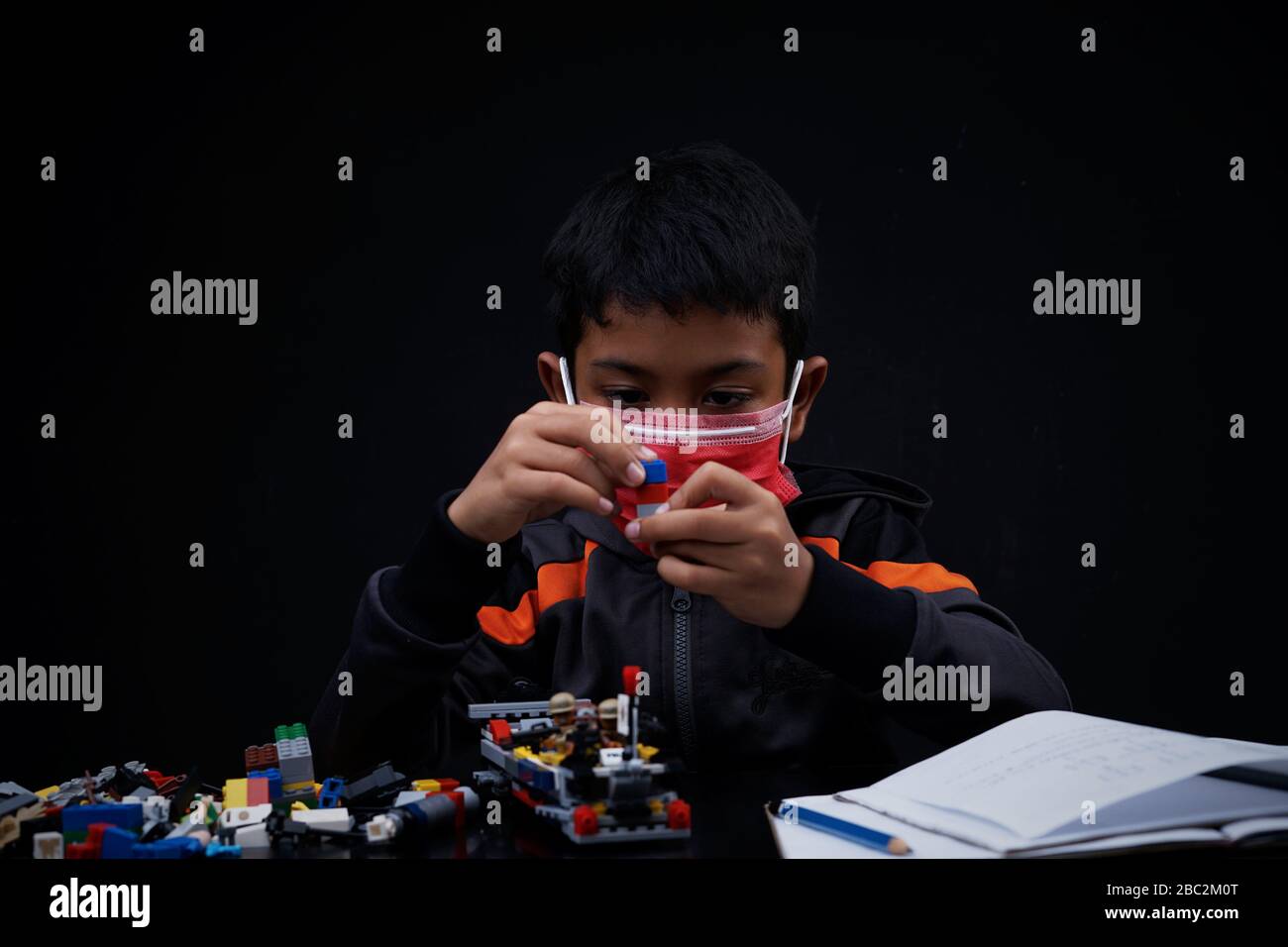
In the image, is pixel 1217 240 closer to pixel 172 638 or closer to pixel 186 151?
pixel 186 151

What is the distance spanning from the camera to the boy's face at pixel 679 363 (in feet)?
5.41

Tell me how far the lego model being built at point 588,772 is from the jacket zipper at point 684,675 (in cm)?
56

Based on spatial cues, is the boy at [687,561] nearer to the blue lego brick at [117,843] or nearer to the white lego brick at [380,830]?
the white lego brick at [380,830]

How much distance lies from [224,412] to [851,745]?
57.5 inches

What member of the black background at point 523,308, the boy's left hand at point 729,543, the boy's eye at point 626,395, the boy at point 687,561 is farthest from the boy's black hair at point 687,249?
the black background at point 523,308

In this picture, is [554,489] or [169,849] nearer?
[169,849]

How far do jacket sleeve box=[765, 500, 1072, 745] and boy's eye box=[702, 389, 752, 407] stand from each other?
0.26m

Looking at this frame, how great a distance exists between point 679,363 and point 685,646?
17.2 inches

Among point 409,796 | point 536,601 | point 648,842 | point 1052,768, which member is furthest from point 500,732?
point 536,601

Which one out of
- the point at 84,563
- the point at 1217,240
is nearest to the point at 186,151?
the point at 84,563

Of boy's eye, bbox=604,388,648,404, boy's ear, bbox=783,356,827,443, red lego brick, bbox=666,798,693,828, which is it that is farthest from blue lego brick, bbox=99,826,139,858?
boy's ear, bbox=783,356,827,443

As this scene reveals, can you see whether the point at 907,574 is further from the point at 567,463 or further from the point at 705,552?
the point at 567,463

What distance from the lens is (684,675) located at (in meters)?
1.76

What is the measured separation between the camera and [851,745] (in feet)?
5.86
